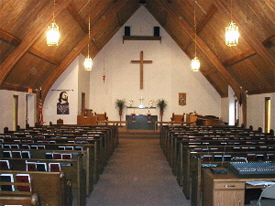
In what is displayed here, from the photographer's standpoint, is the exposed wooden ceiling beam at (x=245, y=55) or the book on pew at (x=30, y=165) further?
the exposed wooden ceiling beam at (x=245, y=55)

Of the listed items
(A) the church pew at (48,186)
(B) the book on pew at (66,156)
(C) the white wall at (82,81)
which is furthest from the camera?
(C) the white wall at (82,81)

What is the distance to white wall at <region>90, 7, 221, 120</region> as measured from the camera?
16.9 m

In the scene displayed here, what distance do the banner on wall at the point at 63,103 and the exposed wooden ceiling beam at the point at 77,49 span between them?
2.27ft

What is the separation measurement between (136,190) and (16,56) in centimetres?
594

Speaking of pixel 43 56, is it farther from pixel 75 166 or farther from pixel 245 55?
pixel 75 166

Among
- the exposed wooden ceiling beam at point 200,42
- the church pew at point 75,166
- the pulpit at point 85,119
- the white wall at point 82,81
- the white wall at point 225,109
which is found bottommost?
the church pew at point 75,166

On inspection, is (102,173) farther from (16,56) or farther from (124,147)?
(16,56)

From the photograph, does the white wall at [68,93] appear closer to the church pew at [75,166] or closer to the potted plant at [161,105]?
the potted plant at [161,105]

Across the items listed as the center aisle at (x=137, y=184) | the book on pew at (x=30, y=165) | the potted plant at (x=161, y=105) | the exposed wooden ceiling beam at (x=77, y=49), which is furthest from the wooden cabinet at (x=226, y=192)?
the potted plant at (x=161, y=105)

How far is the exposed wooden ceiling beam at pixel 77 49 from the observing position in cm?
1249

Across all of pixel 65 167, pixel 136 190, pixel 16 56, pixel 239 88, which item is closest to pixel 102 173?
pixel 136 190

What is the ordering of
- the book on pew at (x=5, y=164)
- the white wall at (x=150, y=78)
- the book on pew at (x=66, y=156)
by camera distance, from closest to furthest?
the book on pew at (x=5, y=164), the book on pew at (x=66, y=156), the white wall at (x=150, y=78)

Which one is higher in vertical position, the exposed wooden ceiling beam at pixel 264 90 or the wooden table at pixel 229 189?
the exposed wooden ceiling beam at pixel 264 90

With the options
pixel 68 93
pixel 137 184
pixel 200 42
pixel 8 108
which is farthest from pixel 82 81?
pixel 137 184
